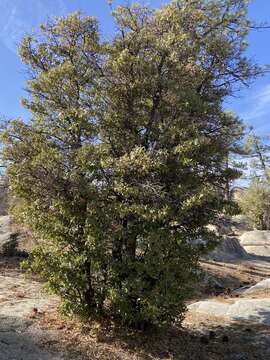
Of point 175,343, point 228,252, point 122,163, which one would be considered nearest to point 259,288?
point 175,343

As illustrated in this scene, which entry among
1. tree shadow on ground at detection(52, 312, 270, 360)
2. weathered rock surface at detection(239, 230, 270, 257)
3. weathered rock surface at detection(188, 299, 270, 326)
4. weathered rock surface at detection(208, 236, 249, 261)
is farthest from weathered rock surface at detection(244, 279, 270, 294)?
weathered rock surface at detection(239, 230, 270, 257)

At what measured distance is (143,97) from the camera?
8.86 meters

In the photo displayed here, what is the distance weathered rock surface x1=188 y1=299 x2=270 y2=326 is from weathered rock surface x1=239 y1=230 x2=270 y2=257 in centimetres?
1397

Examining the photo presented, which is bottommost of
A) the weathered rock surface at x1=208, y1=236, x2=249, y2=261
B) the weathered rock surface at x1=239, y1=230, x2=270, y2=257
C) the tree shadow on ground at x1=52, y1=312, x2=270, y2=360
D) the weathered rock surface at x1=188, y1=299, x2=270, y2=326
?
the tree shadow on ground at x1=52, y1=312, x2=270, y2=360

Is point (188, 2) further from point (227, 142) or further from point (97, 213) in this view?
point (97, 213)

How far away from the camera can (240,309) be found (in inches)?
441

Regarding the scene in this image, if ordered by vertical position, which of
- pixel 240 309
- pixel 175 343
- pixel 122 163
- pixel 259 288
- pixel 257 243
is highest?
pixel 257 243

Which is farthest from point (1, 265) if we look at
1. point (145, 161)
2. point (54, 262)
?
point (145, 161)

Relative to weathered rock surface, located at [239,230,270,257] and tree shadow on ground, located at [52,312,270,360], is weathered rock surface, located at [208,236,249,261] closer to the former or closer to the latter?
weathered rock surface, located at [239,230,270,257]

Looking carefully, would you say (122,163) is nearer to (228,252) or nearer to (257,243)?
(228,252)

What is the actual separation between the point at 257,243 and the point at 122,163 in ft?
73.4

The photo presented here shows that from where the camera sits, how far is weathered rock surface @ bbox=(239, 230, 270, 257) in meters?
25.9

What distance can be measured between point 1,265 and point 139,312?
732 cm

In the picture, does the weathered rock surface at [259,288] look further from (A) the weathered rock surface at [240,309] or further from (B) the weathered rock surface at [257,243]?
(B) the weathered rock surface at [257,243]
